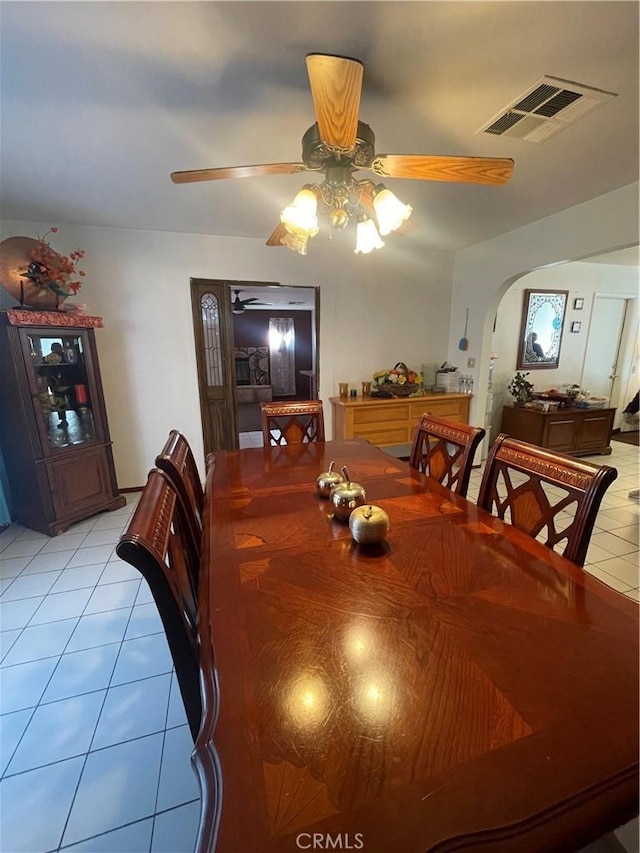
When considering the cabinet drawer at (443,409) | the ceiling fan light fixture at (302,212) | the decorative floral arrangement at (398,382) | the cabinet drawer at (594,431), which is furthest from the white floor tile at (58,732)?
the cabinet drawer at (594,431)

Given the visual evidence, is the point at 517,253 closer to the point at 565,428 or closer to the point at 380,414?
the point at 380,414

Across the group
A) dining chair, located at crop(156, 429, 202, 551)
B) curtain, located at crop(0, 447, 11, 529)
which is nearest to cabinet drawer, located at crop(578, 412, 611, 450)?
dining chair, located at crop(156, 429, 202, 551)

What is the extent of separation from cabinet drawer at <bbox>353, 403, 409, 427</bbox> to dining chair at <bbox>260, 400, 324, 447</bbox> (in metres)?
1.17

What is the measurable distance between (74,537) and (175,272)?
2426 mm

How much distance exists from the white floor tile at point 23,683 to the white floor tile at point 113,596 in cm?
34

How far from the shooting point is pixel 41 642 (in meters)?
1.81

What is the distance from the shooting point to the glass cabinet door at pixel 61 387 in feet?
8.86

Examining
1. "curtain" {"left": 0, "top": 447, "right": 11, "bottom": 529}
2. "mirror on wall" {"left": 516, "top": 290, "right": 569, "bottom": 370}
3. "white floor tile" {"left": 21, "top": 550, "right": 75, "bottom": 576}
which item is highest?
"mirror on wall" {"left": 516, "top": 290, "right": 569, "bottom": 370}

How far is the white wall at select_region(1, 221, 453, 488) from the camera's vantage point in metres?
3.25

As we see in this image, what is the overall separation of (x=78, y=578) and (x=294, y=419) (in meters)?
1.71

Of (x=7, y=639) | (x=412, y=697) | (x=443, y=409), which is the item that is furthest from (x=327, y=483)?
(x=443, y=409)

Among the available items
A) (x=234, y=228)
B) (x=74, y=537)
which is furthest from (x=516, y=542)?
(x=234, y=228)

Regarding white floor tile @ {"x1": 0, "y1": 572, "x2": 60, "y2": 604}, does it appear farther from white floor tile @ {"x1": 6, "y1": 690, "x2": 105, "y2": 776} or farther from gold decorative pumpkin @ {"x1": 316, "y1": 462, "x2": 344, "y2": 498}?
gold decorative pumpkin @ {"x1": 316, "y1": 462, "x2": 344, "y2": 498}

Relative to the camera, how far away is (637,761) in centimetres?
57
